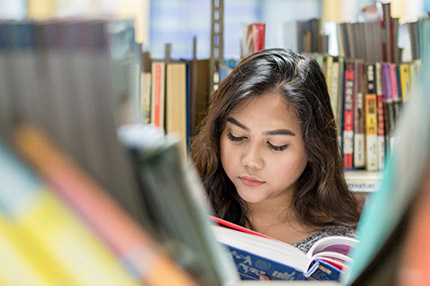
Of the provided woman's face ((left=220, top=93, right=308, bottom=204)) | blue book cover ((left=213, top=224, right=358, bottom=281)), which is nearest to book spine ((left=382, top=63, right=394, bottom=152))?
woman's face ((left=220, top=93, right=308, bottom=204))

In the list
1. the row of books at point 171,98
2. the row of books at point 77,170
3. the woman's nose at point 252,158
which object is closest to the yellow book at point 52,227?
the row of books at point 77,170

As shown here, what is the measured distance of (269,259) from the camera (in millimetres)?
450

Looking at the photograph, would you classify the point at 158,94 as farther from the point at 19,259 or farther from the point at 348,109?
the point at 19,259

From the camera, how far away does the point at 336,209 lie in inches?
43.9

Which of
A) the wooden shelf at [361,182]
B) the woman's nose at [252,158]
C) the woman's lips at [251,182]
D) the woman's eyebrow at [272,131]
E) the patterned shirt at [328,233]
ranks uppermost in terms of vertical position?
the woman's eyebrow at [272,131]

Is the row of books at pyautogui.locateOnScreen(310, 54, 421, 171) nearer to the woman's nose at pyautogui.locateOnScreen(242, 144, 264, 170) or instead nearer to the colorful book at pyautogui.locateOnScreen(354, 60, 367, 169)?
the colorful book at pyautogui.locateOnScreen(354, 60, 367, 169)

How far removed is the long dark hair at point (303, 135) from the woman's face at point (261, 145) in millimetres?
24

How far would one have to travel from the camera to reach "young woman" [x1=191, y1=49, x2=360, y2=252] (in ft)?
3.22

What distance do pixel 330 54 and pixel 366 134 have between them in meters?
0.31

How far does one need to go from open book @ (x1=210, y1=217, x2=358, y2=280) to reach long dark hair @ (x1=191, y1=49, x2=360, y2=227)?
51 centimetres

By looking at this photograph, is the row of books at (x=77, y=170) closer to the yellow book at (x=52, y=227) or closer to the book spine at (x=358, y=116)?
the yellow book at (x=52, y=227)

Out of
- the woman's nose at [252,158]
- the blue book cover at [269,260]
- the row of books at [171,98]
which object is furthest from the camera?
the row of books at [171,98]

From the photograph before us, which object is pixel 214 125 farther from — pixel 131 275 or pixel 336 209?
pixel 131 275

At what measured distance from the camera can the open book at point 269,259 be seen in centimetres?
45
